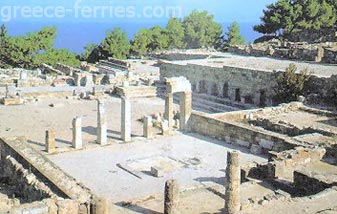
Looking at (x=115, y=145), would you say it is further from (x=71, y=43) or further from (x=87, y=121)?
(x=71, y=43)

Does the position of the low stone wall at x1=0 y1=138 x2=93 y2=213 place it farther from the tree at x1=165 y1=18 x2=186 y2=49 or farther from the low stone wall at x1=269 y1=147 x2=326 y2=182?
the tree at x1=165 y1=18 x2=186 y2=49

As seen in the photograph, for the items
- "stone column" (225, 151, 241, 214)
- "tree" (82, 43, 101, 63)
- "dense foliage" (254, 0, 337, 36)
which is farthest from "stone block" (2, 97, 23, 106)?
"dense foliage" (254, 0, 337, 36)

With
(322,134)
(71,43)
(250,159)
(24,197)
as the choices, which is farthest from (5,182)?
(71,43)

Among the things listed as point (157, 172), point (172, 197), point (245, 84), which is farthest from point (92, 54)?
point (172, 197)

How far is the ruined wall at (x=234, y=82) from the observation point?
1006 inches

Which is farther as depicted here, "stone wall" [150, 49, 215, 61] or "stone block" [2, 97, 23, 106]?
"stone wall" [150, 49, 215, 61]

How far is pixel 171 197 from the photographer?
35.5 ft

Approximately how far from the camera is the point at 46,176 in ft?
A: 43.0

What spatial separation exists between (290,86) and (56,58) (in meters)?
26.6

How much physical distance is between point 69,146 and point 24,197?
4695 mm

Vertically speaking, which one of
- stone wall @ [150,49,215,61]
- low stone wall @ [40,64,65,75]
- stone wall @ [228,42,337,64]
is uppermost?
stone wall @ [228,42,337,64]

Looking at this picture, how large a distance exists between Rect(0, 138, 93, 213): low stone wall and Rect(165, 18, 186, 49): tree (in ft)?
121

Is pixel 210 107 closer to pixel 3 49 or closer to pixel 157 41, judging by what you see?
pixel 3 49

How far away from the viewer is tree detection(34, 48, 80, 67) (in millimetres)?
44469
